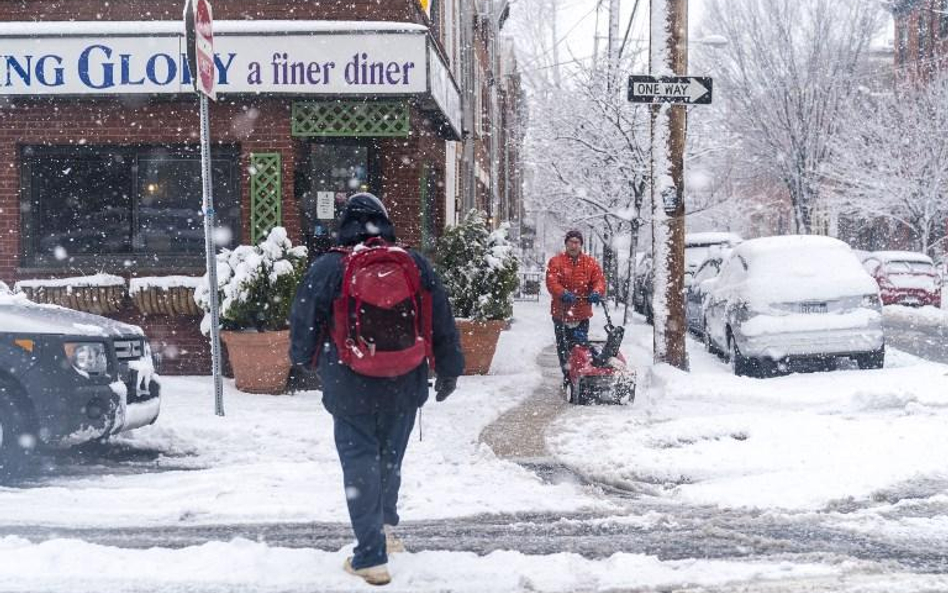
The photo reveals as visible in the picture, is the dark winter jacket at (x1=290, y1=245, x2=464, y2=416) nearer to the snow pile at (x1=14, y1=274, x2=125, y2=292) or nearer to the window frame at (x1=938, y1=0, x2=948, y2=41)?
the snow pile at (x1=14, y1=274, x2=125, y2=292)

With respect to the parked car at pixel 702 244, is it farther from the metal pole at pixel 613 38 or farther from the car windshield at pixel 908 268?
the car windshield at pixel 908 268

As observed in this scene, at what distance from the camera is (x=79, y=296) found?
11477mm

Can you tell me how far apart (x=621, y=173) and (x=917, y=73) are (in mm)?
18939

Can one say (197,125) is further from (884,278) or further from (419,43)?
(884,278)

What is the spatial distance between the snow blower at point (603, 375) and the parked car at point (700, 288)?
687 cm

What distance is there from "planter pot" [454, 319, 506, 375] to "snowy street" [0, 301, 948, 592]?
2051 millimetres

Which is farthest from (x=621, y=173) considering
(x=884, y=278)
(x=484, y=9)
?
(x=884, y=278)

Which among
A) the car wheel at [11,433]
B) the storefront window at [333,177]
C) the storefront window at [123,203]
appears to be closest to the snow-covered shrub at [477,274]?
the storefront window at [333,177]

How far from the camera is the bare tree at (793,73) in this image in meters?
32.3

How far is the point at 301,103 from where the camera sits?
1148 centimetres

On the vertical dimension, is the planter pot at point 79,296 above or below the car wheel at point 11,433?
above

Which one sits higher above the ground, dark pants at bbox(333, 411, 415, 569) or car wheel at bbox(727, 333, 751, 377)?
dark pants at bbox(333, 411, 415, 569)

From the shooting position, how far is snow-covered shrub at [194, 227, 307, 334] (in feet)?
33.6

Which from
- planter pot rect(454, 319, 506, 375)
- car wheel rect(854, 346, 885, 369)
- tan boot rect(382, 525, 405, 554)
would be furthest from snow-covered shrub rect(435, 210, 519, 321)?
tan boot rect(382, 525, 405, 554)
